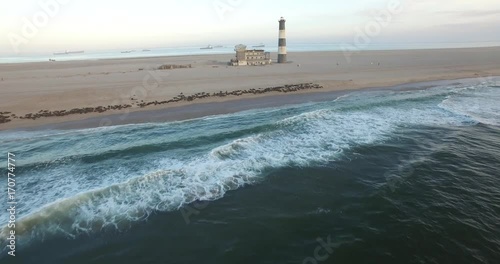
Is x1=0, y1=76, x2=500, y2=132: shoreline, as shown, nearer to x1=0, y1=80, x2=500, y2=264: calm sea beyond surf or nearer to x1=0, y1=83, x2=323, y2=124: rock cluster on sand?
x1=0, y1=83, x2=323, y2=124: rock cluster on sand

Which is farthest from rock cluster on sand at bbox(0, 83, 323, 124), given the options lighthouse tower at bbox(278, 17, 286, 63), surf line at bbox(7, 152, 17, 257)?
lighthouse tower at bbox(278, 17, 286, 63)

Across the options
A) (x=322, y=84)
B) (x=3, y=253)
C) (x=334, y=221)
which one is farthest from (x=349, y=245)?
(x=322, y=84)

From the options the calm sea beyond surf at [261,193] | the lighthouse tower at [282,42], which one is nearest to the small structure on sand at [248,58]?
the lighthouse tower at [282,42]

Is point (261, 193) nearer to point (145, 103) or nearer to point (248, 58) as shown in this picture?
point (145, 103)

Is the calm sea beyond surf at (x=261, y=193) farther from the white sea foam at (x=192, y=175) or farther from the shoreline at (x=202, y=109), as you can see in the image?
the shoreline at (x=202, y=109)

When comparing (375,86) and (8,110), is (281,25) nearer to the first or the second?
(375,86)
